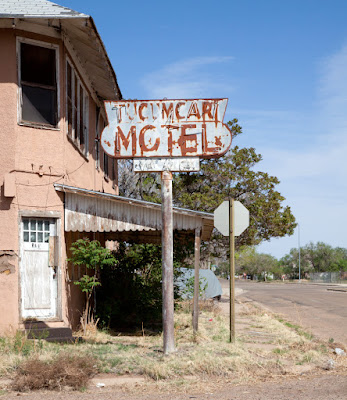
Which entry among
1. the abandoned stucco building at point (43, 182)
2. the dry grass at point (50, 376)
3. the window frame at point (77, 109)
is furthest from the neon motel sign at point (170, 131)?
the dry grass at point (50, 376)

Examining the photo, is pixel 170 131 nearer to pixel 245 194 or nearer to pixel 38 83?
pixel 38 83

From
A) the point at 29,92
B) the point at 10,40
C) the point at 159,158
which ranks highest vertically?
the point at 10,40

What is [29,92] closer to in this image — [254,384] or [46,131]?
[46,131]

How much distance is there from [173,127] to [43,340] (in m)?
4.64

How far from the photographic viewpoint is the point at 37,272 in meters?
11.4

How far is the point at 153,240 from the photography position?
48.9 feet

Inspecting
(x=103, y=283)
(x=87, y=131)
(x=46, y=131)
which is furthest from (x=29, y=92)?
(x=103, y=283)

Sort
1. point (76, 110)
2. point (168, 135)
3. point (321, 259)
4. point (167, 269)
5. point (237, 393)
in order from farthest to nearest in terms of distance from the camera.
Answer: point (321, 259) → point (76, 110) → point (168, 135) → point (167, 269) → point (237, 393)

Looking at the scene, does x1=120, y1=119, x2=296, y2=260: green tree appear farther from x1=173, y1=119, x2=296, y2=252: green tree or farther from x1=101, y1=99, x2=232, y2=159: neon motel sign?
x1=101, y1=99, x2=232, y2=159: neon motel sign

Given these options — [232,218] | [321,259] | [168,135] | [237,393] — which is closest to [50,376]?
[237,393]

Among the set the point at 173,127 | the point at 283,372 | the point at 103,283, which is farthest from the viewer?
the point at 103,283

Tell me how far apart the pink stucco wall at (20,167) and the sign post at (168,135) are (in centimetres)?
196

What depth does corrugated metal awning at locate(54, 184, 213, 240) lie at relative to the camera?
38.7ft

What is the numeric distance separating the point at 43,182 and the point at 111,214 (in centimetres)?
157
